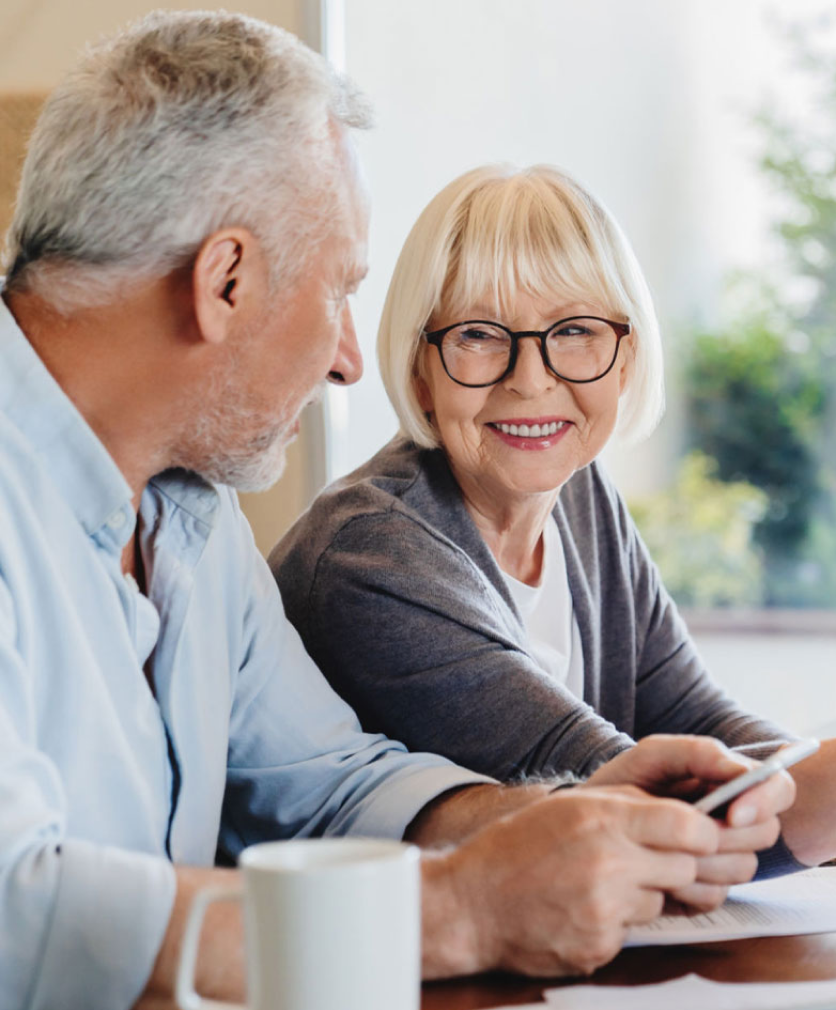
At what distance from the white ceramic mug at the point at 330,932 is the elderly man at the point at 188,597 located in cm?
19

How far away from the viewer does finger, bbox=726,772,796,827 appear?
88 centimetres

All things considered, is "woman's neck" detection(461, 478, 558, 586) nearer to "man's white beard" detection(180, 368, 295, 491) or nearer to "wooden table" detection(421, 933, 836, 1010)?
"man's white beard" detection(180, 368, 295, 491)

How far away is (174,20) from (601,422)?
2.27 ft

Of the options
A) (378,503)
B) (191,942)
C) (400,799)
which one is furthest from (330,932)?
(378,503)

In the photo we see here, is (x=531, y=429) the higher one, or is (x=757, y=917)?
(x=531, y=429)

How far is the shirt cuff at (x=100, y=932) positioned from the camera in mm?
753

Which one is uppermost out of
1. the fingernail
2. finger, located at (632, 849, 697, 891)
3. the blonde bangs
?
the blonde bangs

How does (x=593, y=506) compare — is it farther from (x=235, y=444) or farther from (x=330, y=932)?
(x=330, y=932)

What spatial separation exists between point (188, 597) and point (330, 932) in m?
0.59

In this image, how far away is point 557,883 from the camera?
83 cm

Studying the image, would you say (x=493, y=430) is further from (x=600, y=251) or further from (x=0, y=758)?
(x=0, y=758)

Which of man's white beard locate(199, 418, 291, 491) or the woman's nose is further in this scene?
the woman's nose

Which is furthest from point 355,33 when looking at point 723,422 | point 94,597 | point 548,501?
point 723,422

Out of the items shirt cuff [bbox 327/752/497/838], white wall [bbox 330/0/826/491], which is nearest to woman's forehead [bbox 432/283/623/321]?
shirt cuff [bbox 327/752/497/838]
